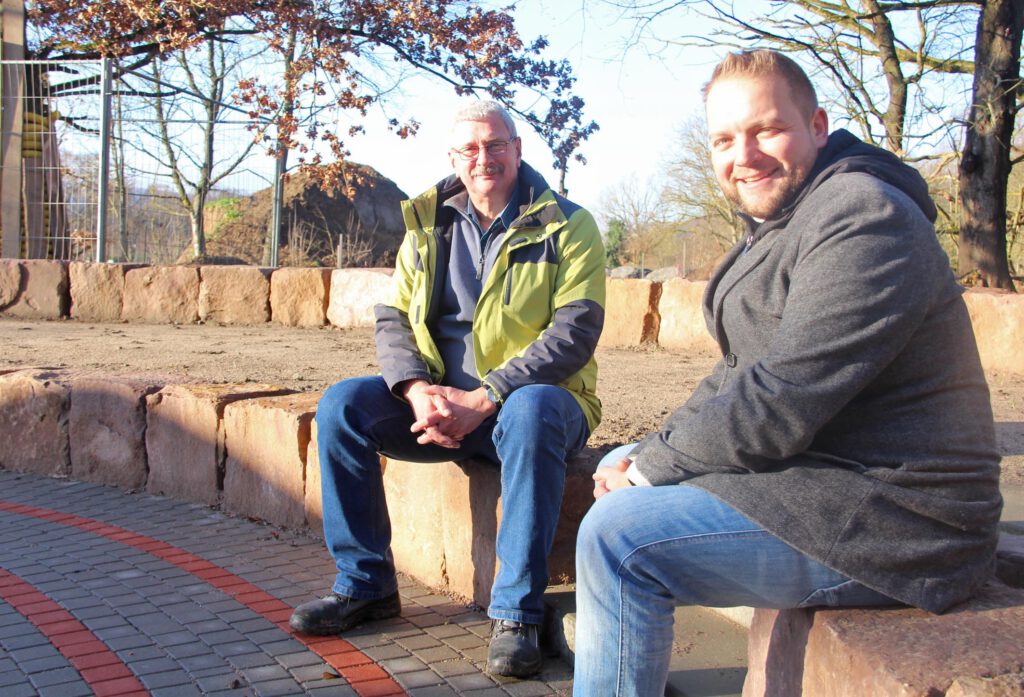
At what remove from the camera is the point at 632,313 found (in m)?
8.54

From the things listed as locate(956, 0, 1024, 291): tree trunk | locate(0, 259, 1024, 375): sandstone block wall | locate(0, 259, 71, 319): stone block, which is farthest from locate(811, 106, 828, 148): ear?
locate(0, 259, 71, 319): stone block

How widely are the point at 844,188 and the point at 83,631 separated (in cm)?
269

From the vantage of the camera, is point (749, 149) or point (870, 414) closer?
point (870, 414)

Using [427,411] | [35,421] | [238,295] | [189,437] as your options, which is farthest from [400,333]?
[238,295]

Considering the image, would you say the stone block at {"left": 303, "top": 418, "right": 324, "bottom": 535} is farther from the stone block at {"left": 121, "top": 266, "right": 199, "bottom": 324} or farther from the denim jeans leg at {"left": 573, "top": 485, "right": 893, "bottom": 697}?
the stone block at {"left": 121, "top": 266, "right": 199, "bottom": 324}

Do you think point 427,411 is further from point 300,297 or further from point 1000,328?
point 300,297

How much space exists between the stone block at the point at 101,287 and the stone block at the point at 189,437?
4913mm

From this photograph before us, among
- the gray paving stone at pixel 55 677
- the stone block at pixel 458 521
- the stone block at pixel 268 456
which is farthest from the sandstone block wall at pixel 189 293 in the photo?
the gray paving stone at pixel 55 677

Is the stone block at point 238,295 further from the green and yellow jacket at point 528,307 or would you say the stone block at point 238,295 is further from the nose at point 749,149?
the nose at point 749,149

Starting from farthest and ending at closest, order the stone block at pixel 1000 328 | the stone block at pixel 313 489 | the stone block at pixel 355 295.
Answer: the stone block at pixel 355 295 → the stone block at pixel 1000 328 → the stone block at pixel 313 489

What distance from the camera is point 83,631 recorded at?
3379 mm

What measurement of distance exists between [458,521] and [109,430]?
2.53m

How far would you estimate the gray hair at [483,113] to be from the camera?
3455mm

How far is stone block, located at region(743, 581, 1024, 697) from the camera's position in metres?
1.66
